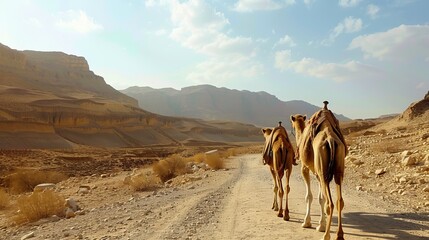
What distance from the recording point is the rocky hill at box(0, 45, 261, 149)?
209 ft

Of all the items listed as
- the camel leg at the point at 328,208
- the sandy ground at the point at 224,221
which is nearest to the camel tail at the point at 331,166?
the camel leg at the point at 328,208

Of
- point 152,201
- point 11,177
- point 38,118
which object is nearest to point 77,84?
point 38,118

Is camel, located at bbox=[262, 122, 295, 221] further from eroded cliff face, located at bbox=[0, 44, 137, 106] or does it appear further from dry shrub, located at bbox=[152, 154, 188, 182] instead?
eroded cliff face, located at bbox=[0, 44, 137, 106]

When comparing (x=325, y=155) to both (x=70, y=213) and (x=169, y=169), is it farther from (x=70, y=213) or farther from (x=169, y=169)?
(x=169, y=169)

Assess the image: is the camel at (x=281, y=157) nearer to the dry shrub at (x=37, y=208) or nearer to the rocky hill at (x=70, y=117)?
the dry shrub at (x=37, y=208)

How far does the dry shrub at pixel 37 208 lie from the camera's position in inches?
482

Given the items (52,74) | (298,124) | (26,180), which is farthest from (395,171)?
(52,74)

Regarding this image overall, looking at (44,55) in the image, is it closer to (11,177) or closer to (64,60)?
(64,60)

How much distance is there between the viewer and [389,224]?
329 inches

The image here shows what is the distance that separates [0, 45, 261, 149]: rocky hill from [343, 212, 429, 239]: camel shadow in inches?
2244

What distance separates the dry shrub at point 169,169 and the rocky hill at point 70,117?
134 feet

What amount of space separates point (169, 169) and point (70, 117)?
61463 mm

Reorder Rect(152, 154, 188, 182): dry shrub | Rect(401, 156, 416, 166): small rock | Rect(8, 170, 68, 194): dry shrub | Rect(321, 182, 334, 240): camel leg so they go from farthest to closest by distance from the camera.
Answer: Rect(152, 154, 188, 182): dry shrub < Rect(8, 170, 68, 194): dry shrub < Rect(401, 156, 416, 166): small rock < Rect(321, 182, 334, 240): camel leg

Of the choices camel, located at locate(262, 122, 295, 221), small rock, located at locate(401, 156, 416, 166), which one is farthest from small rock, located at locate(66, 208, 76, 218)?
small rock, located at locate(401, 156, 416, 166)
